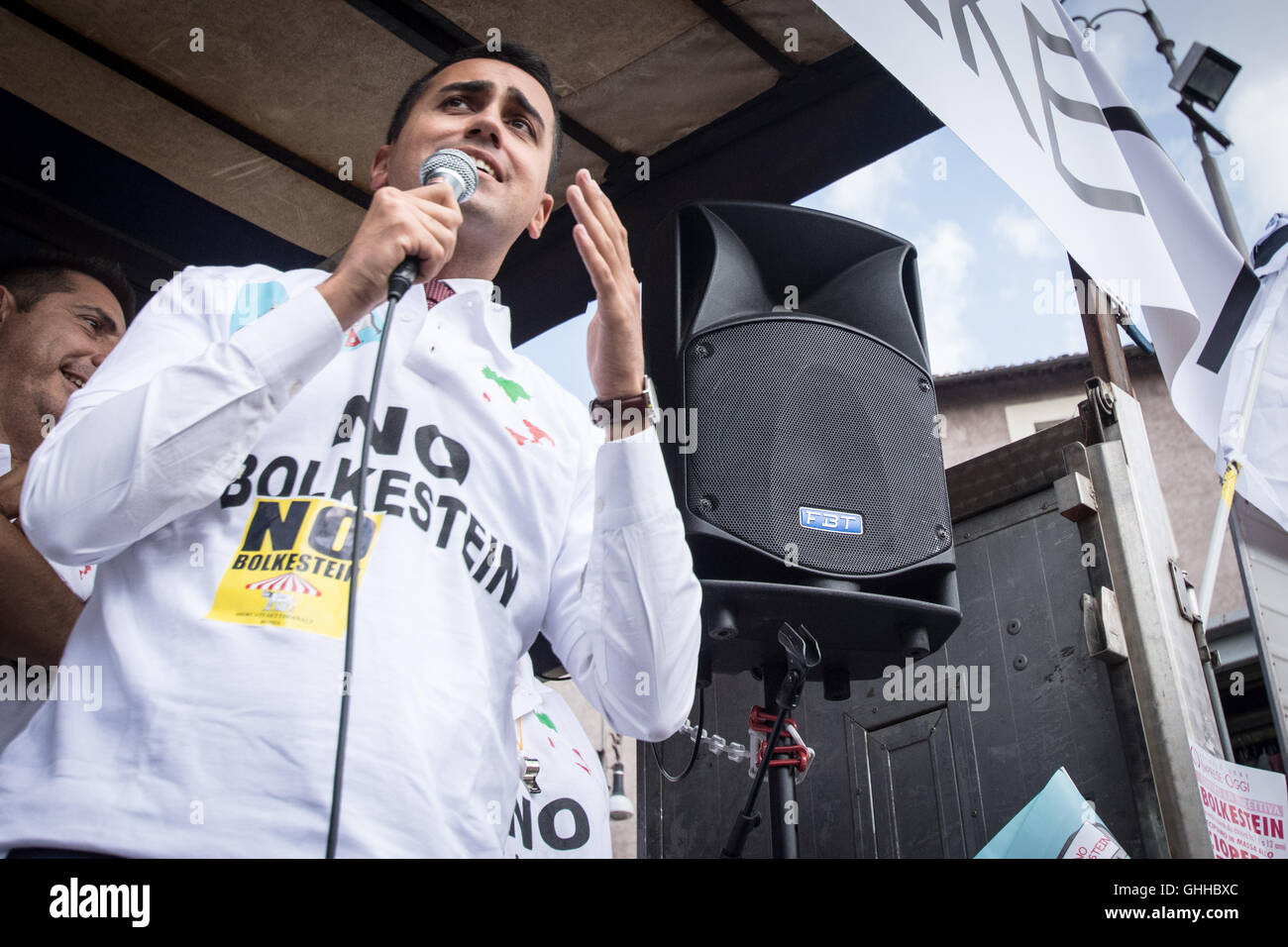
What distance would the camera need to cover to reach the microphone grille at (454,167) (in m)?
1.30

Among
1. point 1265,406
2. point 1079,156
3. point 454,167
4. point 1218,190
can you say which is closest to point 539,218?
point 454,167

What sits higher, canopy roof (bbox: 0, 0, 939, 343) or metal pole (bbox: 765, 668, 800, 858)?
canopy roof (bbox: 0, 0, 939, 343)

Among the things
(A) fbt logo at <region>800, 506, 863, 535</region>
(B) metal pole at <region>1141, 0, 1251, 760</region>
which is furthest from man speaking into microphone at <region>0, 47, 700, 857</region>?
(B) metal pole at <region>1141, 0, 1251, 760</region>

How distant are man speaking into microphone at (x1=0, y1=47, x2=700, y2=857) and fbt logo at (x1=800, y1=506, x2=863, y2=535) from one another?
0.51 m

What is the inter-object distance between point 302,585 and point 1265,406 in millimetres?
2628

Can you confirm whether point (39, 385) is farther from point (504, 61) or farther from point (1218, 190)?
point (1218, 190)

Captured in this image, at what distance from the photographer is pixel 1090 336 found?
2.44m

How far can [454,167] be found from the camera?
132 centimetres

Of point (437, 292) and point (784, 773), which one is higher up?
point (437, 292)

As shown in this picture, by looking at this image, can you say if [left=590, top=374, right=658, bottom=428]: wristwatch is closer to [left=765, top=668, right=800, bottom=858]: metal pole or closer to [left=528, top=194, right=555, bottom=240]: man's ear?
[left=528, top=194, right=555, bottom=240]: man's ear

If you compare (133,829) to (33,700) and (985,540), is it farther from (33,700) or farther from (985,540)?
(985,540)

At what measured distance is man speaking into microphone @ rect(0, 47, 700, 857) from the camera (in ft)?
3.07
